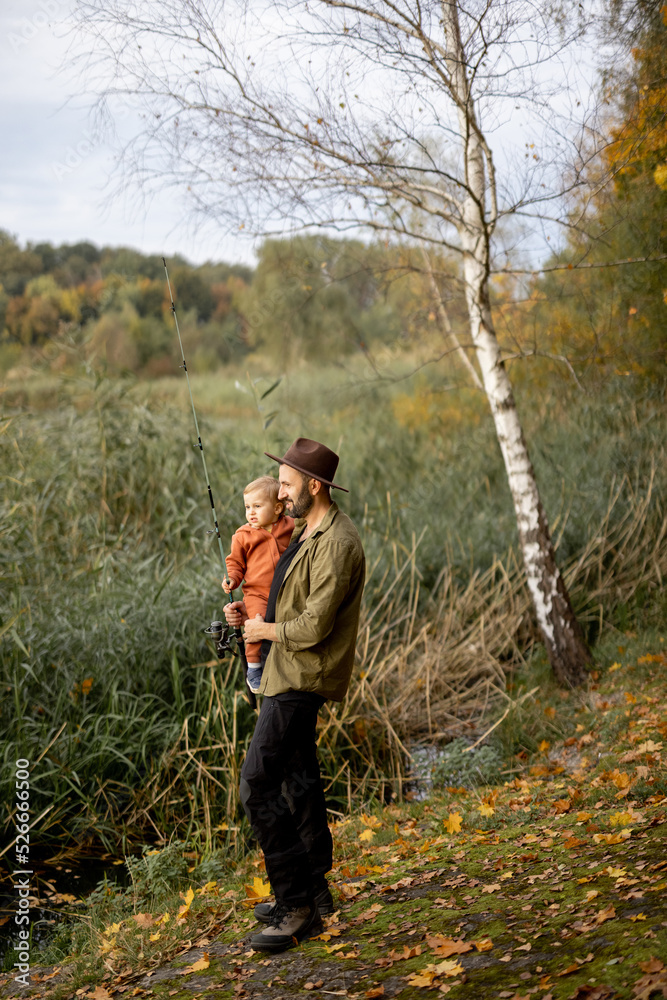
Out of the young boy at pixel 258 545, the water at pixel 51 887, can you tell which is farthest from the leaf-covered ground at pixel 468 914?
the young boy at pixel 258 545

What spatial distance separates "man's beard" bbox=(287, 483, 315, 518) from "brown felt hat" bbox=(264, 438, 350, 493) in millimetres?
67

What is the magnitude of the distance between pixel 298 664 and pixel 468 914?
1087 millimetres

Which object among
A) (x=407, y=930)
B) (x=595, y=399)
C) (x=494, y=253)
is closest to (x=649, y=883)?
(x=407, y=930)

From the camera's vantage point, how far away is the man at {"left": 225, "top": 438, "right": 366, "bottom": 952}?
3051 mm

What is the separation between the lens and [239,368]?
26891 millimetres

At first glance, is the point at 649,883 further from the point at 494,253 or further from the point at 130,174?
the point at 130,174

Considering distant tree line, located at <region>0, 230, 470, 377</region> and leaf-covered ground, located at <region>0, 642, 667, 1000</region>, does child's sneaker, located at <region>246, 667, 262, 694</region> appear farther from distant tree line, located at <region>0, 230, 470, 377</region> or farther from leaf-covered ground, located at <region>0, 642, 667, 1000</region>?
distant tree line, located at <region>0, 230, 470, 377</region>

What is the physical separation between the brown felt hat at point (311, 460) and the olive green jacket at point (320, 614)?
0.15 metres

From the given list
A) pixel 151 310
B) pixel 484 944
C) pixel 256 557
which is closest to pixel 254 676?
pixel 256 557

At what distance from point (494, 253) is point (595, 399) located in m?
4.10

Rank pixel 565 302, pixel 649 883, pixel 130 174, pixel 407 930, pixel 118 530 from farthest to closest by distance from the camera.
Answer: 1. pixel 565 302
2. pixel 118 530
3. pixel 130 174
4. pixel 407 930
5. pixel 649 883

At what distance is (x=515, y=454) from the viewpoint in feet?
20.8

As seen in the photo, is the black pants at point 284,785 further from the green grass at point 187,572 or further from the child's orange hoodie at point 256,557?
the green grass at point 187,572

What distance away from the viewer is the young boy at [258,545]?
3412 millimetres
